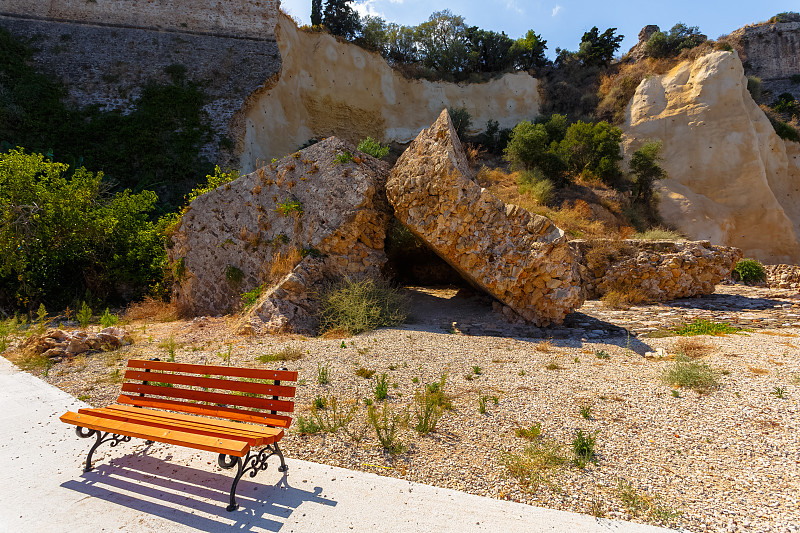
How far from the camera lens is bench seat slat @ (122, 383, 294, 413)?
3.17 m

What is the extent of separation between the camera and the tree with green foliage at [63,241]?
409 inches

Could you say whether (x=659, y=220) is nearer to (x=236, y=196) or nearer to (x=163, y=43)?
(x=236, y=196)

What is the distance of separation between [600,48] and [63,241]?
30958mm

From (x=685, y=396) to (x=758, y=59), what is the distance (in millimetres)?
34996

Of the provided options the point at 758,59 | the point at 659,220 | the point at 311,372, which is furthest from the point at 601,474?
the point at 758,59

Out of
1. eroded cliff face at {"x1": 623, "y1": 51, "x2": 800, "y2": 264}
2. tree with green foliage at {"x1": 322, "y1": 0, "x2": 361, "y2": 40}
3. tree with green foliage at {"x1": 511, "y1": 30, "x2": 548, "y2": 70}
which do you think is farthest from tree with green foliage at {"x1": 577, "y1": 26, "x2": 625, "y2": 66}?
tree with green foliage at {"x1": 322, "y1": 0, "x2": 361, "y2": 40}

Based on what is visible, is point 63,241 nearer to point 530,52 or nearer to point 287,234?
point 287,234

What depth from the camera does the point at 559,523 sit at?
7.82 feet

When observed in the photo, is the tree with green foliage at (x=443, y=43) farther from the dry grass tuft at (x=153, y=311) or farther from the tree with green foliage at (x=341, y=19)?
the dry grass tuft at (x=153, y=311)

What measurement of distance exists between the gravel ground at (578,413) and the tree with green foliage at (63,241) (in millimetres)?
5446

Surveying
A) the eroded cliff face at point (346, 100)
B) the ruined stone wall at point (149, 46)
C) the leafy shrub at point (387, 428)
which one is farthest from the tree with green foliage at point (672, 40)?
the leafy shrub at point (387, 428)

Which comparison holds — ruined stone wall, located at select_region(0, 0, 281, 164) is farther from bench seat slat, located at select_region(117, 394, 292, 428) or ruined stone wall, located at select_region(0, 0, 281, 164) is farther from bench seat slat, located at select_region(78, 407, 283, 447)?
bench seat slat, located at select_region(78, 407, 283, 447)

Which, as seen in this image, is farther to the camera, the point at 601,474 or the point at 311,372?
the point at 311,372

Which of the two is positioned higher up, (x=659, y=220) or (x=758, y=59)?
(x=758, y=59)
